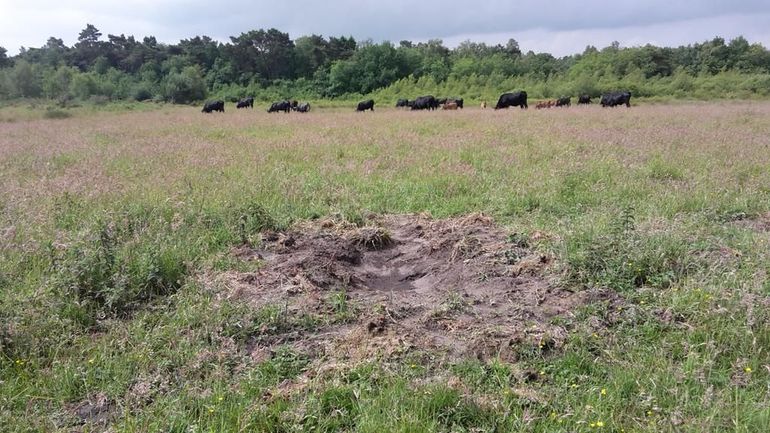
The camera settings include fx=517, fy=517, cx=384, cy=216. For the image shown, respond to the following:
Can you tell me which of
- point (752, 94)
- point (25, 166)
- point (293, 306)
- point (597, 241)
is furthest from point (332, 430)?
point (752, 94)

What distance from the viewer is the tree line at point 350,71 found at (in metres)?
43.8

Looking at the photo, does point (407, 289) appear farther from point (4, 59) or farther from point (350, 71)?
point (4, 59)

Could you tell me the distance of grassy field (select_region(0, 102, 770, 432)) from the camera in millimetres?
2795

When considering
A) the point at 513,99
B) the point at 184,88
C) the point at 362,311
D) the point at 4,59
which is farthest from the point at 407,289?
the point at 4,59

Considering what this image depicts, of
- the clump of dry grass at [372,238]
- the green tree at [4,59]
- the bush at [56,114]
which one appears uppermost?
the green tree at [4,59]

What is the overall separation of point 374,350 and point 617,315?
5.83 ft

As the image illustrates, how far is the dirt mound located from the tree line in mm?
40481

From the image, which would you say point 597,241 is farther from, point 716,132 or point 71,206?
point 716,132

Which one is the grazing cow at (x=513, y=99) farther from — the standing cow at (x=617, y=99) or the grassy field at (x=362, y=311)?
the grassy field at (x=362, y=311)

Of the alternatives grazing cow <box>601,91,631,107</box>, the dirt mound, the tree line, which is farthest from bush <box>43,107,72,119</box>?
grazing cow <box>601,91,631,107</box>

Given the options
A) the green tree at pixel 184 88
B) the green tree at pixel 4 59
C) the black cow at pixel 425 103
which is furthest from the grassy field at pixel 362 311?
the green tree at pixel 4 59

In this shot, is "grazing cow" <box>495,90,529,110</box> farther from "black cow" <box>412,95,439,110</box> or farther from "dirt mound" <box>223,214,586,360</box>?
"dirt mound" <box>223,214,586,360</box>

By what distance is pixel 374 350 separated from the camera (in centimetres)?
337

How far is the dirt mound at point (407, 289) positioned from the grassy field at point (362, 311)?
0.09m
